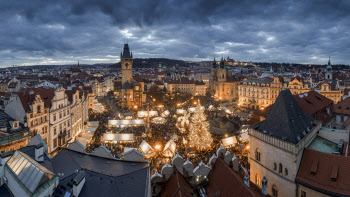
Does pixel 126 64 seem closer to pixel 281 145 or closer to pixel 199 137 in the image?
pixel 199 137

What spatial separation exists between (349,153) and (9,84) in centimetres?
9657

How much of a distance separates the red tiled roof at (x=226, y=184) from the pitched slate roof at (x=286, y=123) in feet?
17.1

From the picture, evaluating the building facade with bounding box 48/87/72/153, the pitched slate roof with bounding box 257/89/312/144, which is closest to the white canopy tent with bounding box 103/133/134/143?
the building facade with bounding box 48/87/72/153

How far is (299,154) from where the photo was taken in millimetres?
16594

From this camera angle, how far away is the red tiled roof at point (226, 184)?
13.5 metres

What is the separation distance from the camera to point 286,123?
18.0 metres

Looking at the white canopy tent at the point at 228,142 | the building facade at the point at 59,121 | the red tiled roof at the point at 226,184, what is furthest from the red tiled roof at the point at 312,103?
the building facade at the point at 59,121

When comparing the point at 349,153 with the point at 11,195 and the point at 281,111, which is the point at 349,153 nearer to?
the point at 281,111

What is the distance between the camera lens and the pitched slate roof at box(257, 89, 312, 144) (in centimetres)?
1747

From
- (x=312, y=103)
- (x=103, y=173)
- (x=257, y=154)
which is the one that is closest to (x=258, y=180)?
(x=257, y=154)

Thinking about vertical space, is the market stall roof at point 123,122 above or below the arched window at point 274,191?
above

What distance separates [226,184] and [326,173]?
7.26 meters

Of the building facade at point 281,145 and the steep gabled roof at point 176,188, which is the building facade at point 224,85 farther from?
the steep gabled roof at point 176,188

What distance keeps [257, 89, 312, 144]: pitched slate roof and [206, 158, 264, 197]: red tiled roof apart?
5214 mm
